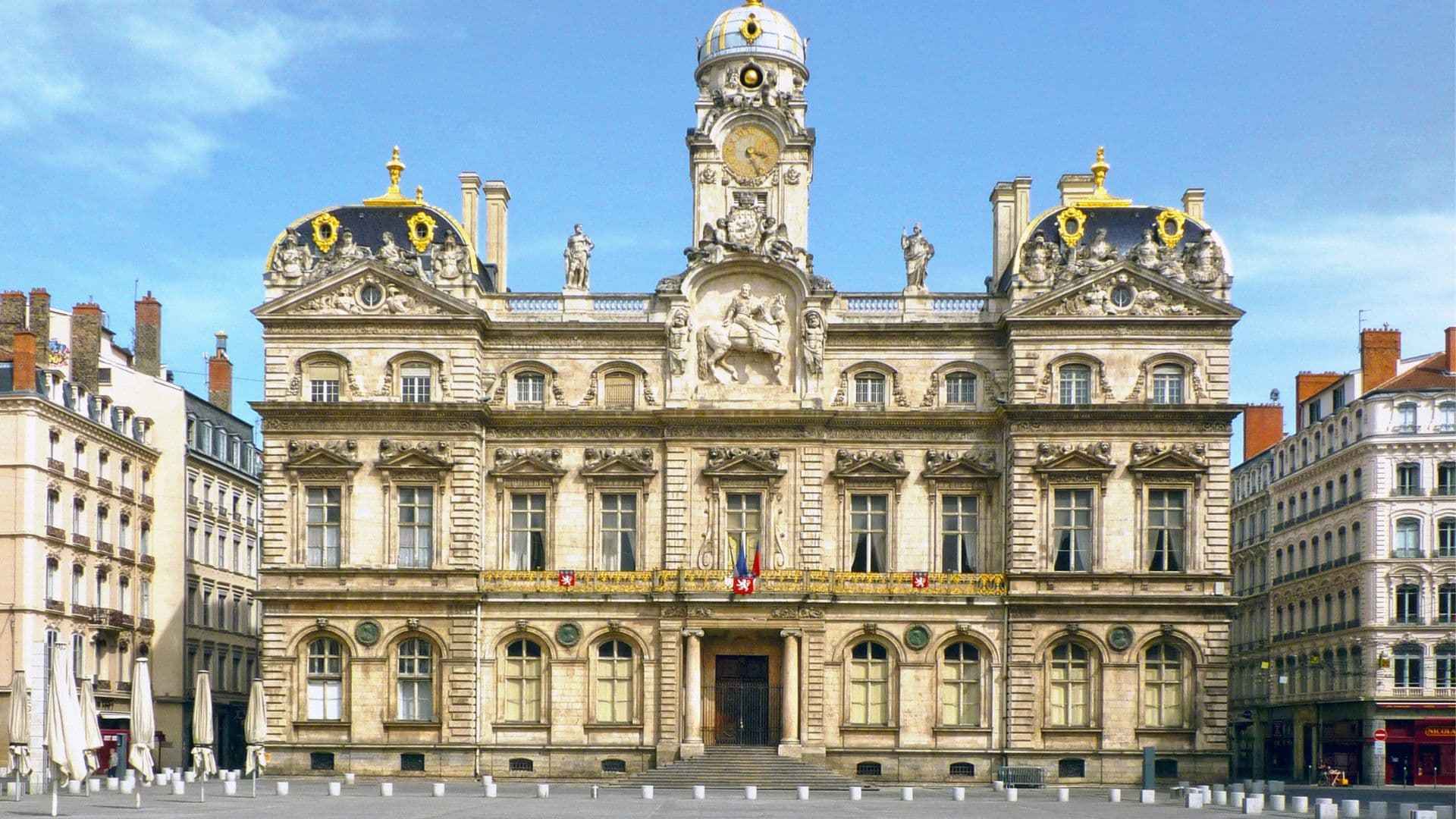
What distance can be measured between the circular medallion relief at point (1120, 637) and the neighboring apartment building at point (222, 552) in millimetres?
41915

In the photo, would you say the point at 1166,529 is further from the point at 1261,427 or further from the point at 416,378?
the point at 1261,427

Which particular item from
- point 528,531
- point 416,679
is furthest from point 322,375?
point 416,679

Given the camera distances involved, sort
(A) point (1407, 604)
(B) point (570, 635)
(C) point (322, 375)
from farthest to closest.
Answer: (A) point (1407, 604) < (C) point (322, 375) < (B) point (570, 635)

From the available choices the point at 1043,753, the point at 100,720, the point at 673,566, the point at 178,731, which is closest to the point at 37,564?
the point at 100,720

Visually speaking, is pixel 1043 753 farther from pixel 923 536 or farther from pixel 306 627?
pixel 306 627

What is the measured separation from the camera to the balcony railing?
69.4 meters

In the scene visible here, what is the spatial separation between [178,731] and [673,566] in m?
28.2

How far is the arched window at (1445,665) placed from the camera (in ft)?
272

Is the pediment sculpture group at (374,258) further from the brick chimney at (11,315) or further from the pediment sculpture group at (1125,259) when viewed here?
the pediment sculpture group at (1125,259)

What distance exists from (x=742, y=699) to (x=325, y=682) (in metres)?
15.6

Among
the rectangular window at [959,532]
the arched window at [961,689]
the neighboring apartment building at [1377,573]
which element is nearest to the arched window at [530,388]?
the rectangular window at [959,532]

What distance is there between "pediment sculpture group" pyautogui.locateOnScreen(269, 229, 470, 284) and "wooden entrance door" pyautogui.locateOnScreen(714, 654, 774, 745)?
1799 cm

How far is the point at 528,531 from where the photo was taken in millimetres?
71688

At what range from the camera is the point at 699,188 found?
73.1 metres
